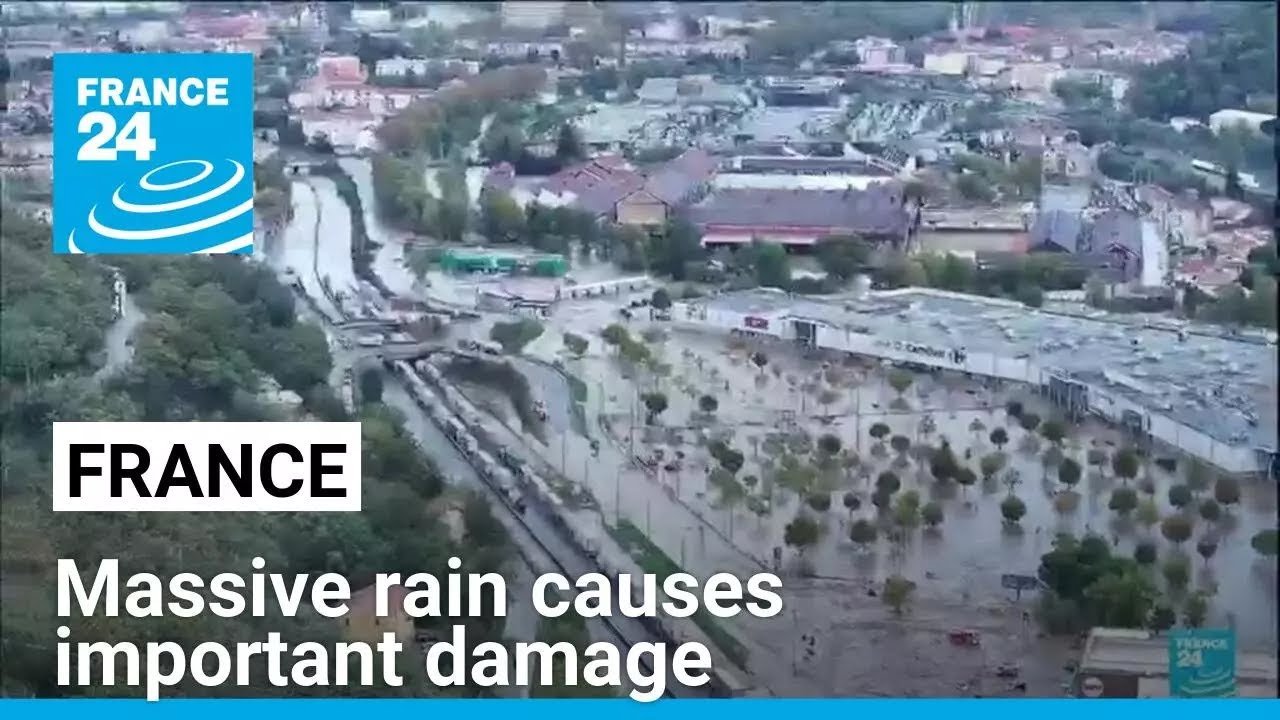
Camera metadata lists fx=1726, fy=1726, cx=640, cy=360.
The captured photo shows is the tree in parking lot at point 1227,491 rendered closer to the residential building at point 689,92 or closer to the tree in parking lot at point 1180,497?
the tree in parking lot at point 1180,497

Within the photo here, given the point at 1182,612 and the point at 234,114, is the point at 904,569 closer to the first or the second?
the point at 1182,612

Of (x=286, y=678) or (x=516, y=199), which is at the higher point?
(x=516, y=199)

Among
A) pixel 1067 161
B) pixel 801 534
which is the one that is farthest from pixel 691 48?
pixel 801 534

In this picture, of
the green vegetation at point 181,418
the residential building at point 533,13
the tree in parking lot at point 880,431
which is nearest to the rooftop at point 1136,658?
the tree in parking lot at point 880,431

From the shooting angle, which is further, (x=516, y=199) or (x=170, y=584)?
(x=516, y=199)

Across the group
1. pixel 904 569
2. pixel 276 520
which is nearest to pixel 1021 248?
pixel 904 569

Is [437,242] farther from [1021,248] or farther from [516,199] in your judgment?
[1021,248]
